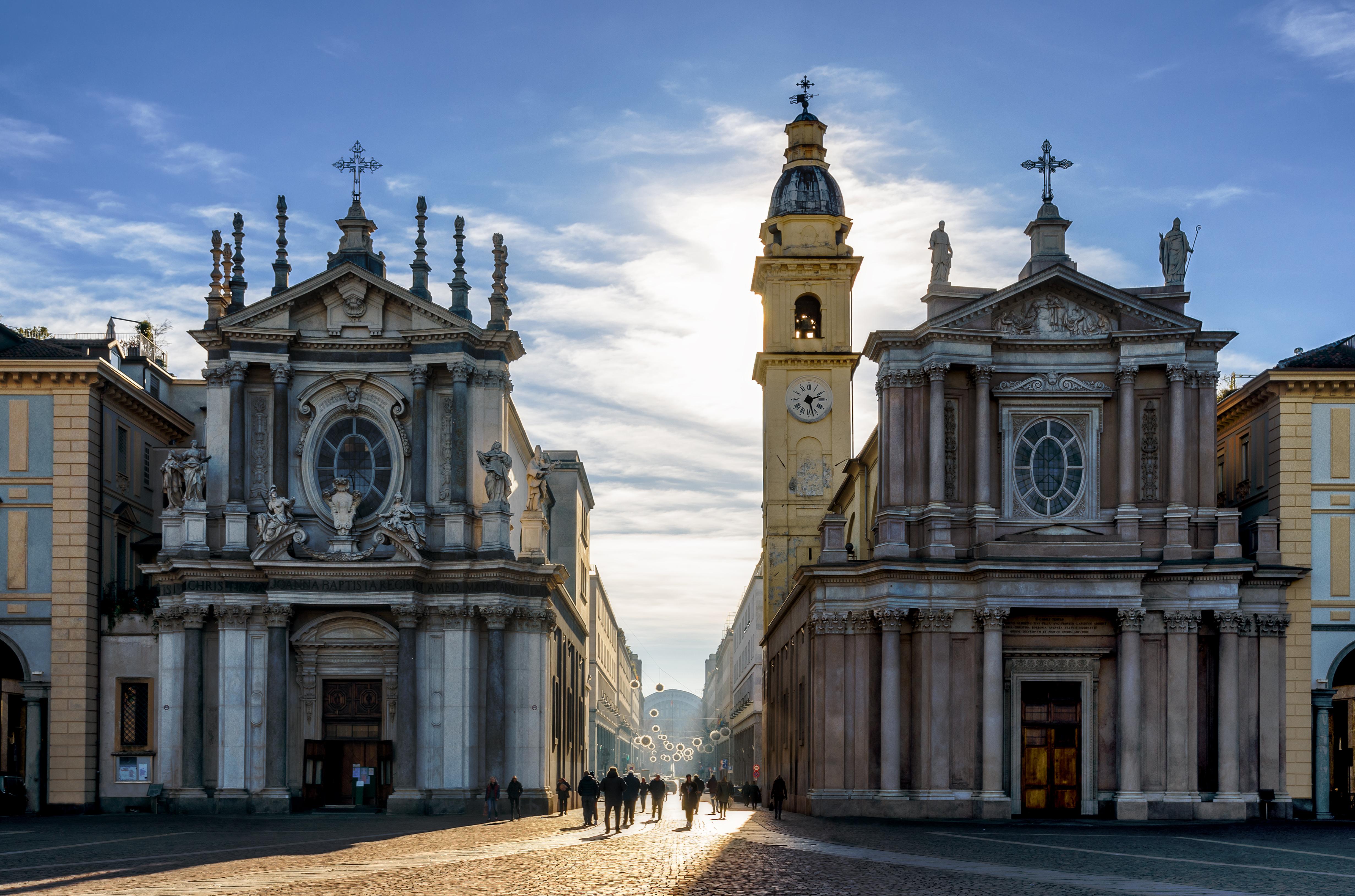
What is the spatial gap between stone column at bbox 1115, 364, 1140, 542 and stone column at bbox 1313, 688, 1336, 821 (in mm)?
7531

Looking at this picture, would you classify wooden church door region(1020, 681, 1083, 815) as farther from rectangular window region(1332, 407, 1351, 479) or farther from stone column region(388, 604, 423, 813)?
stone column region(388, 604, 423, 813)

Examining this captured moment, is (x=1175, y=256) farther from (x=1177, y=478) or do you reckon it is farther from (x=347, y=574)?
(x=347, y=574)

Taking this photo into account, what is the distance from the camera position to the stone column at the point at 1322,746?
45094mm

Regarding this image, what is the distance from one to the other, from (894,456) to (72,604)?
83.8 ft

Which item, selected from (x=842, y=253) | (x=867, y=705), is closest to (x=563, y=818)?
(x=867, y=705)

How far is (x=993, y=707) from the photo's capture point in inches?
1700

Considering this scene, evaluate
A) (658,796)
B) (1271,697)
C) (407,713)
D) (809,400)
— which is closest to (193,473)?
(407,713)

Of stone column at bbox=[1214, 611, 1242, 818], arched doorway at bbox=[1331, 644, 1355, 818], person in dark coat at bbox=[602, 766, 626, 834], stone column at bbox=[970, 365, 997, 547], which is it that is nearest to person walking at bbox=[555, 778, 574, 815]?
person in dark coat at bbox=[602, 766, 626, 834]

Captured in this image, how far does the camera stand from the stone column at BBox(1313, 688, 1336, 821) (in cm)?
4509

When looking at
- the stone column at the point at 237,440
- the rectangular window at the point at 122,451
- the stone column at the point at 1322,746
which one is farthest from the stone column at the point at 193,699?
the stone column at the point at 1322,746

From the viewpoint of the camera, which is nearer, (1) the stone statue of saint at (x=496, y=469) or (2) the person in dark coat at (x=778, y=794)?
(2) the person in dark coat at (x=778, y=794)

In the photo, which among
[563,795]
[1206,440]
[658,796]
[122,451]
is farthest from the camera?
[563,795]

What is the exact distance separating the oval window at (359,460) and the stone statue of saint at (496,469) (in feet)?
10.5

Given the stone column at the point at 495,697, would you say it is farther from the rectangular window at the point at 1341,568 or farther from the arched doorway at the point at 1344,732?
the arched doorway at the point at 1344,732
